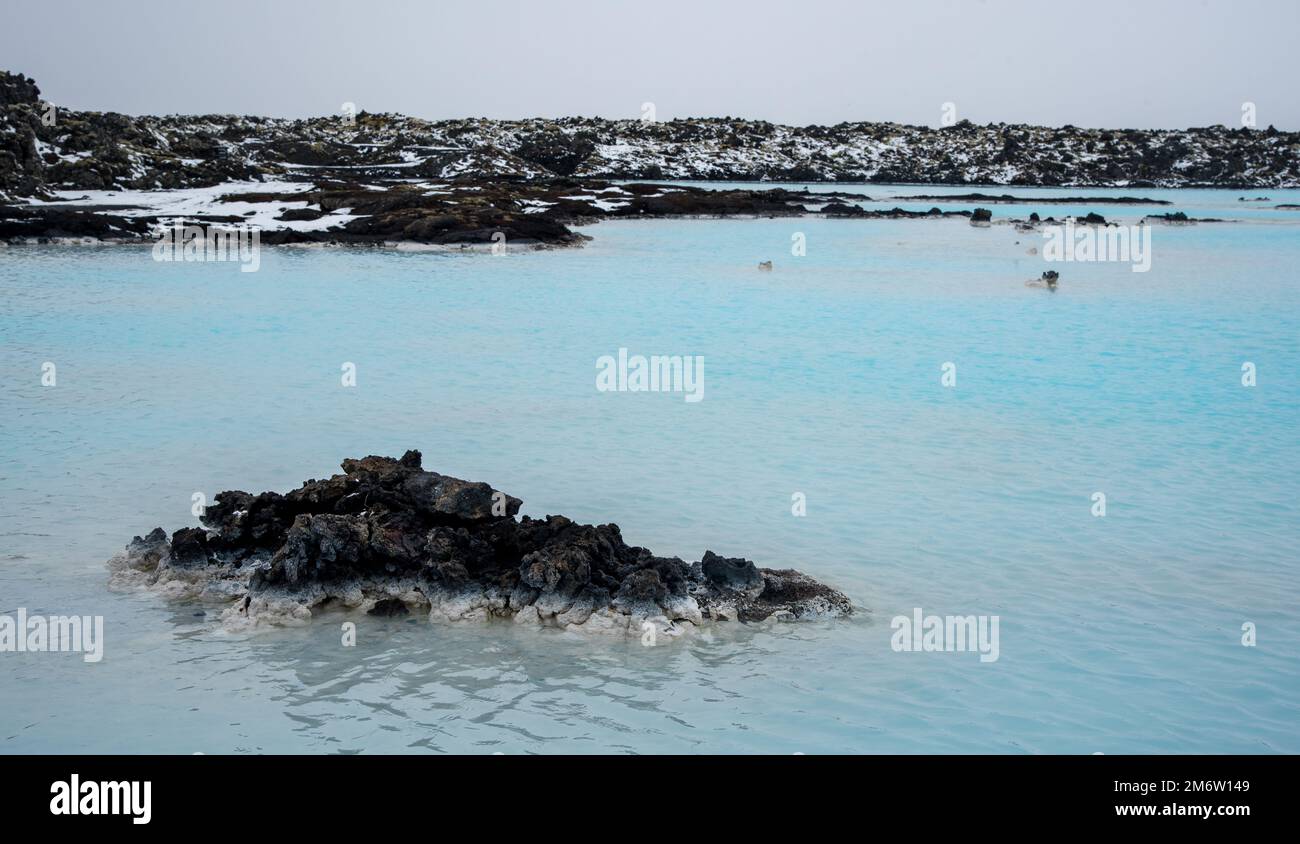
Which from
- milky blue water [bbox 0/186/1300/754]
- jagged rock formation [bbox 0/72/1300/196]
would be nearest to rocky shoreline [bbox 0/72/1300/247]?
jagged rock formation [bbox 0/72/1300/196]

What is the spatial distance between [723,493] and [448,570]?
3.56 metres

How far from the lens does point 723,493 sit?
1049 cm

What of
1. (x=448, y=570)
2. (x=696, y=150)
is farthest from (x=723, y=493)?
(x=696, y=150)

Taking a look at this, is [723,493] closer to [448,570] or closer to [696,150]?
[448,570]

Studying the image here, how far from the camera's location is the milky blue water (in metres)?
6.23

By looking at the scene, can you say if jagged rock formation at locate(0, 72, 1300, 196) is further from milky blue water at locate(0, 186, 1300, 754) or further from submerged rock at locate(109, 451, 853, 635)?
submerged rock at locate(109, 451, 853, 635)

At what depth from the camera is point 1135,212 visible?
2207 inches

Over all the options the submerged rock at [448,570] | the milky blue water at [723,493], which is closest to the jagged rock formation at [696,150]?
the milky blue water at [723,493]

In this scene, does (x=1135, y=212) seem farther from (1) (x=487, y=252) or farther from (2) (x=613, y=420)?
(2) (x=613, y=420)

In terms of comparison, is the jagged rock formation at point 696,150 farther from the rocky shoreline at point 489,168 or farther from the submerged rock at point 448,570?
the submerged rock at point 448,570

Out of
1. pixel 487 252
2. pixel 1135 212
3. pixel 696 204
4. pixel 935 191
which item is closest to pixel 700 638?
pixel 487 252

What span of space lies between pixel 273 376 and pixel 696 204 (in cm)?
3706

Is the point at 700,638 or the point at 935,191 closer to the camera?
the point at 700,638

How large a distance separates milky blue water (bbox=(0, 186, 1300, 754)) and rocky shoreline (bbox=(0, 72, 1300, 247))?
13.9 m
